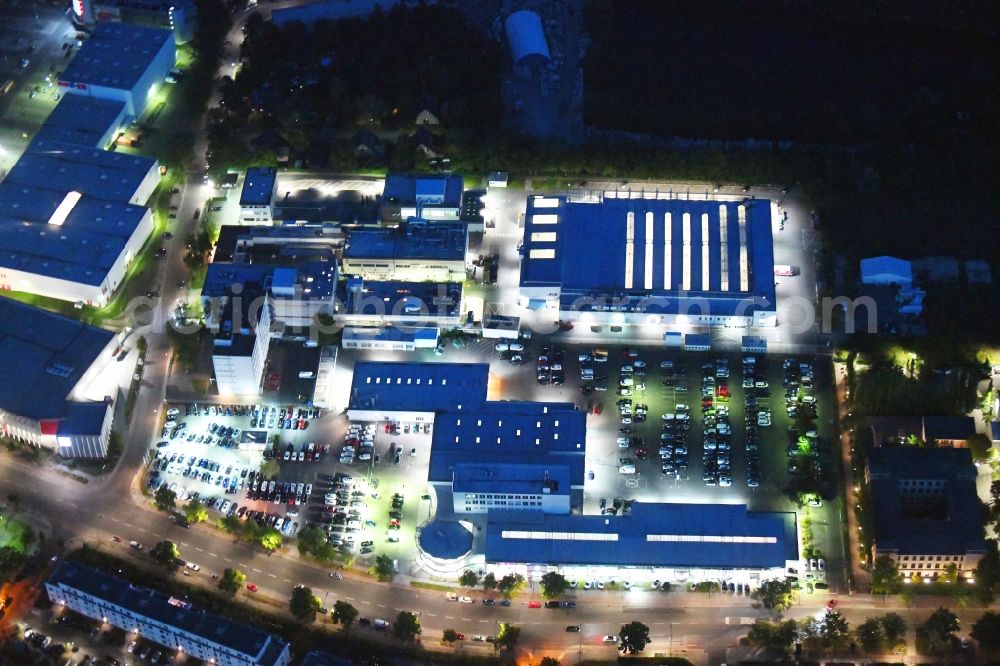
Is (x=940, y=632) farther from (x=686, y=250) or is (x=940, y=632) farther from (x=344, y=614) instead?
(x=344, y=614)

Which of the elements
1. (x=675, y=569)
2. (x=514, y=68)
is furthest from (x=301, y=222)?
(x=675, y=569)

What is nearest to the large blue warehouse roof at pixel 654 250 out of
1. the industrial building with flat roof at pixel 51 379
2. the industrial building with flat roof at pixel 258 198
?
the industrial building with flat roof at pixel 258 198

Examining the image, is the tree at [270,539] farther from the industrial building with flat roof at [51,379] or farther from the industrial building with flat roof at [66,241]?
the industrial building with flat roof at [66,241]

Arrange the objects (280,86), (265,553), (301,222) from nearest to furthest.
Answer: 1. (265,553)
2. (301,222)
3. (280,86)

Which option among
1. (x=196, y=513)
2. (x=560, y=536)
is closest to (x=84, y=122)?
(x=196, y=513)

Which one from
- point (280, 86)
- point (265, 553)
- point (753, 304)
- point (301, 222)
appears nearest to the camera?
point (265, 553)

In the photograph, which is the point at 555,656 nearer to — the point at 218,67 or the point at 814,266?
the point at 814,266
